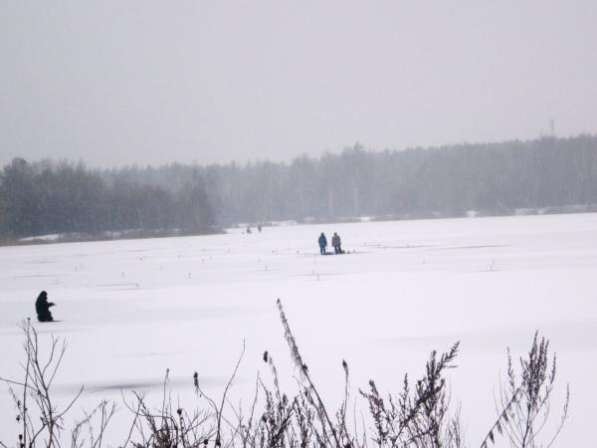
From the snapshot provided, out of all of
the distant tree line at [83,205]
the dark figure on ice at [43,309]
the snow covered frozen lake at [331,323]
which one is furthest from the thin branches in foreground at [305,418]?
the distant tree line at [83,205]

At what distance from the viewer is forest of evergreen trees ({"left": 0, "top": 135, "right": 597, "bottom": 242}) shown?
93625 mm

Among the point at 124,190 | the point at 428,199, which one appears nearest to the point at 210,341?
the point at 124,190

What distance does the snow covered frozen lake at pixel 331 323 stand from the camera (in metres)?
8.27

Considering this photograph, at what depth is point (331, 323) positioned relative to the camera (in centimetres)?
1280

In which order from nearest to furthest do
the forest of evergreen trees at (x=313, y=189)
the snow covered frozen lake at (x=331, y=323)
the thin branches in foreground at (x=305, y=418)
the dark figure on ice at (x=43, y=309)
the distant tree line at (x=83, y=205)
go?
the thin branches in foreground at (x=305, y=418) → the snow covered frozen lake at (x=331, y=323) → the dark figure on ice at (x=43, y=309) → the distant tree line at (x=83, y=205) → the forest of evergreen trees at (x=313, y=189)

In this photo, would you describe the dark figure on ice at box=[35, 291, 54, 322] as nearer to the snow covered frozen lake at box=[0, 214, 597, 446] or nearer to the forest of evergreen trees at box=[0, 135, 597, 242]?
the snow covered frozen lake at box=[0, 214, 597, 446]

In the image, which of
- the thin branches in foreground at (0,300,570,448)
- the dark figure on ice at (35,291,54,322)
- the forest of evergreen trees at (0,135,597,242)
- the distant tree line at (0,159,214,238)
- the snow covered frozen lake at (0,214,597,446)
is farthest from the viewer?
the forest of evergreen trees at (0,135,597,242)

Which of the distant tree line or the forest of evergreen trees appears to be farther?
the forest of evergreen trees

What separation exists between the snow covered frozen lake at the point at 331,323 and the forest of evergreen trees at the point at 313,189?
6553 centimetres

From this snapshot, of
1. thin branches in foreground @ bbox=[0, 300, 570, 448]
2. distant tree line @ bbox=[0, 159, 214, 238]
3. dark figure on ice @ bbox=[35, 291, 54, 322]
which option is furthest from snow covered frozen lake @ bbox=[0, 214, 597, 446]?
distant tree line @ bbox=[0, 159, 214, 238]

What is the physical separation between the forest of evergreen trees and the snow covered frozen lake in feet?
215

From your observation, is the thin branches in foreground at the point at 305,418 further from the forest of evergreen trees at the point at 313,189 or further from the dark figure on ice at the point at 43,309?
the forest of evergreen trees at the point at 313,189

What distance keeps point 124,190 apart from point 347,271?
8033cm

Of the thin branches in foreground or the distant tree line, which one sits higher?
the distant tree line
